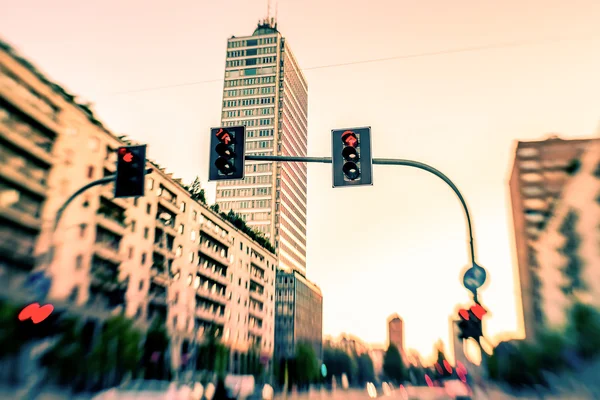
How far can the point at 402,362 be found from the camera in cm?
16625

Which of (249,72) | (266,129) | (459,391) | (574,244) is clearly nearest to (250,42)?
(249,72)

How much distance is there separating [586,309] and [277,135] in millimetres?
99618

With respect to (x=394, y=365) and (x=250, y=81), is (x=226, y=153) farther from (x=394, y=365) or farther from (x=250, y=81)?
(x=394, y=365)

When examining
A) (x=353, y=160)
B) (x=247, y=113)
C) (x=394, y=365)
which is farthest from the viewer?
(x=394, y=365)

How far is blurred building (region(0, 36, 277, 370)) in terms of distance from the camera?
1617 inches

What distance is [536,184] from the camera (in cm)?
10356

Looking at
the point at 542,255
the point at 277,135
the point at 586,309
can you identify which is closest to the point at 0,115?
the point at 586,309

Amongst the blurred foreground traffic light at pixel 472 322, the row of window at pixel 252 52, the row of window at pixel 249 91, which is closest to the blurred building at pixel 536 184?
the row of window at pixel 249 91

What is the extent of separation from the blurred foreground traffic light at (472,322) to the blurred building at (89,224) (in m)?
33.6

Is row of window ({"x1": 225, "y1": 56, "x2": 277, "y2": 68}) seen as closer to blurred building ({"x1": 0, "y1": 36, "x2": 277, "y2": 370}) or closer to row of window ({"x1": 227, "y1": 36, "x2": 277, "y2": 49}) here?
row of window ({"x1": 227, "y1": 36, "x2": 277, "y2": 49})

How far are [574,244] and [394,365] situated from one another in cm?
9369

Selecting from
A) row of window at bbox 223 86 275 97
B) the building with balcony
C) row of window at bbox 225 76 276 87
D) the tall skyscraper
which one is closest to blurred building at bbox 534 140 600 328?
the building with balcony

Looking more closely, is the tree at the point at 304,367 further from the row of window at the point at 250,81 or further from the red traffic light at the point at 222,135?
the red traffic light at the point at 222,135

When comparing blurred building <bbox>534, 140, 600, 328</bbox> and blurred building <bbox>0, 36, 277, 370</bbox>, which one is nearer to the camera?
blurred building <bbox>0, 36, 277, 370</bbox>
